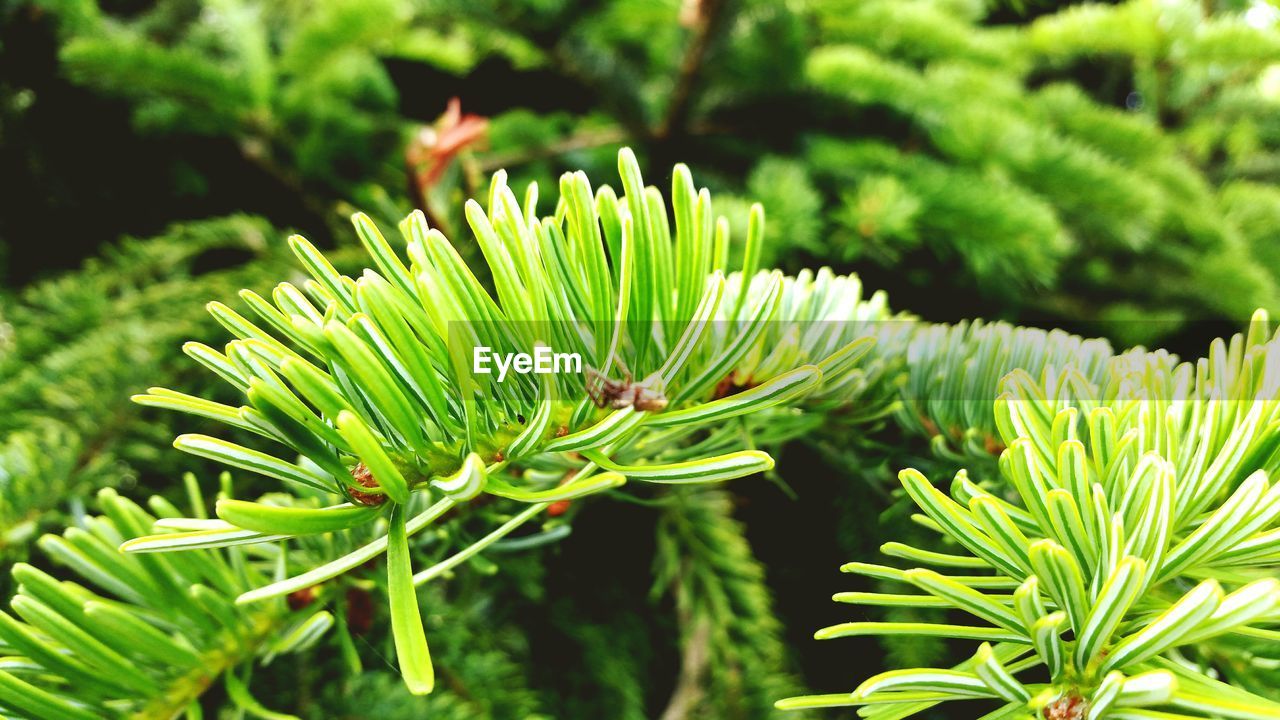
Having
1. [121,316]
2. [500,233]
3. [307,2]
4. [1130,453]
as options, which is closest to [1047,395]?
[1130,453]

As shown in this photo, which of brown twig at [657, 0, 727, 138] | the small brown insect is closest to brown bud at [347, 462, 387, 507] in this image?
the small brown insect

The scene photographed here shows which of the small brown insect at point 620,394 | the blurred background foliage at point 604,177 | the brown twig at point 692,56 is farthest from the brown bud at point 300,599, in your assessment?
the brown twig at point 692,56

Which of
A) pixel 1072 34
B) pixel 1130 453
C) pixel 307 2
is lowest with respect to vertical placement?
pixel 1130 453

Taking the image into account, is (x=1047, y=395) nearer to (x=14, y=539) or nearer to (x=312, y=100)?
(x=14, y=539)

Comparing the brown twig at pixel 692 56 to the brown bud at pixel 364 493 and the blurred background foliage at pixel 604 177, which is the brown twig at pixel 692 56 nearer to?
the blurred background foliage at pixel 604 177

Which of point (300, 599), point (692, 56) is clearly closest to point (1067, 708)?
point (300, 599)

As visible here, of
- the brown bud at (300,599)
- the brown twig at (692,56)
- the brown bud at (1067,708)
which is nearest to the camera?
the brown bud at (1067,708)
